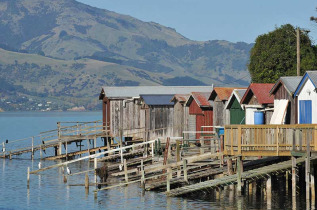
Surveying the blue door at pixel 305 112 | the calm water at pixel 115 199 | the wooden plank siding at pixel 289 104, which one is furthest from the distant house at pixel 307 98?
the calm water at pixel 115 199

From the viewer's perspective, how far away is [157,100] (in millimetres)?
79750

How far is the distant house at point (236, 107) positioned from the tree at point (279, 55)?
21402mm

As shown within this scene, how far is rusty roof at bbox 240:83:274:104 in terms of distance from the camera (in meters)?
56.7

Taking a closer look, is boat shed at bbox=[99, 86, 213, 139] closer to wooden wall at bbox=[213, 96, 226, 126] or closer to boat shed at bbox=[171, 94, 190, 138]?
boat shed at bbox=[171, 94, 190, 138]

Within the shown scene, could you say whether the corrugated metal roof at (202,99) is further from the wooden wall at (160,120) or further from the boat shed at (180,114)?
the wooden wall at (160,120)

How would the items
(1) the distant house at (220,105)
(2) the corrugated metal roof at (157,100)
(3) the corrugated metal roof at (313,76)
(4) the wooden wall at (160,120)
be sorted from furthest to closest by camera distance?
(2) the corrugated metal roof at (157,100), (4) the wooden wall at (160,120), (1) the distant house at (220,105), (3) the corrugated metal roof at (313,76)

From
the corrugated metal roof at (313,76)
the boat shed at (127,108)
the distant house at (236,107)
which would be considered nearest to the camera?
the corrugated metal roof at (313,76)

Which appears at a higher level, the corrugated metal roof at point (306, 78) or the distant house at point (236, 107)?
the corrugated metal roof at point (306, 78)

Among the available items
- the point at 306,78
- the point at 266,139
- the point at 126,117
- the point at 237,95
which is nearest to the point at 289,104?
the point at 306,78

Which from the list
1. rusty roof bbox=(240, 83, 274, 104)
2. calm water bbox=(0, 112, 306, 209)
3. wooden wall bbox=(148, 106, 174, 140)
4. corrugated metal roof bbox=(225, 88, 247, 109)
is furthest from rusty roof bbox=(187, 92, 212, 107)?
calm water bbox=(0, 112, 306, 209)

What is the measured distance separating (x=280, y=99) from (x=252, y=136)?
9.44m

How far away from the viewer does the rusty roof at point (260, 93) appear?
5666 centimetres

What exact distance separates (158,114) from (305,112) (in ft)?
96.4

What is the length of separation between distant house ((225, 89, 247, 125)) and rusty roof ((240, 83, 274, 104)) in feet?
5.86
